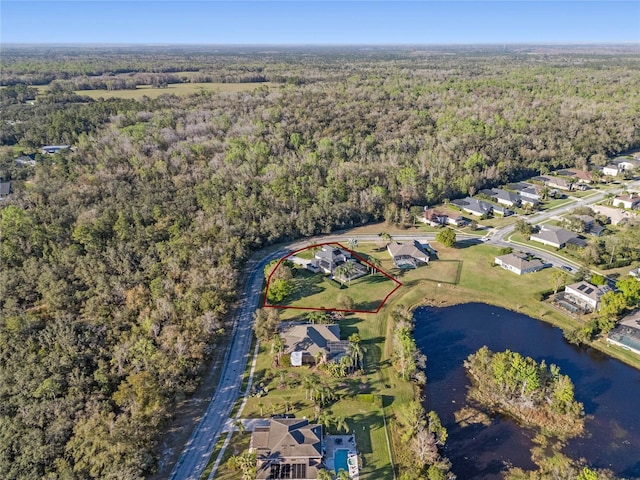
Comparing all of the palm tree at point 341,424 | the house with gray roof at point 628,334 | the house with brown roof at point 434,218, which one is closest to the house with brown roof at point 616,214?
the house with brown roof at point 434,218

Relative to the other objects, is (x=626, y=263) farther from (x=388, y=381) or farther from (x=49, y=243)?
(x=49, y=243)

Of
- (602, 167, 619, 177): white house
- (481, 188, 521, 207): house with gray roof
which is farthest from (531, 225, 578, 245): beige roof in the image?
(602, 167, 619, 177): white house

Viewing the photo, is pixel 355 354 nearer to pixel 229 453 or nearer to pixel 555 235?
pixel 229 453

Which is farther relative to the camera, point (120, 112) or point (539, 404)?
point (120, 112)

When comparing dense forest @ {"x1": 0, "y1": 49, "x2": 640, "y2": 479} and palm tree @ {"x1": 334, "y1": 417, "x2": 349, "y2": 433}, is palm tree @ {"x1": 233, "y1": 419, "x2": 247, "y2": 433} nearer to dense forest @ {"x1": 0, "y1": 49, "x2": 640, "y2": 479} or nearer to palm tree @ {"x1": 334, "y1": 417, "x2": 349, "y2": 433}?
dense forest @ {"x1": 0, "y1": 49, "x2": 640, "y2": 479}

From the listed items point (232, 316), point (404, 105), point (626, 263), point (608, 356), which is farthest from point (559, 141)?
point (232, 316)

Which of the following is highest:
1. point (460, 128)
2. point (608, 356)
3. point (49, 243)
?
point (460, 128)
